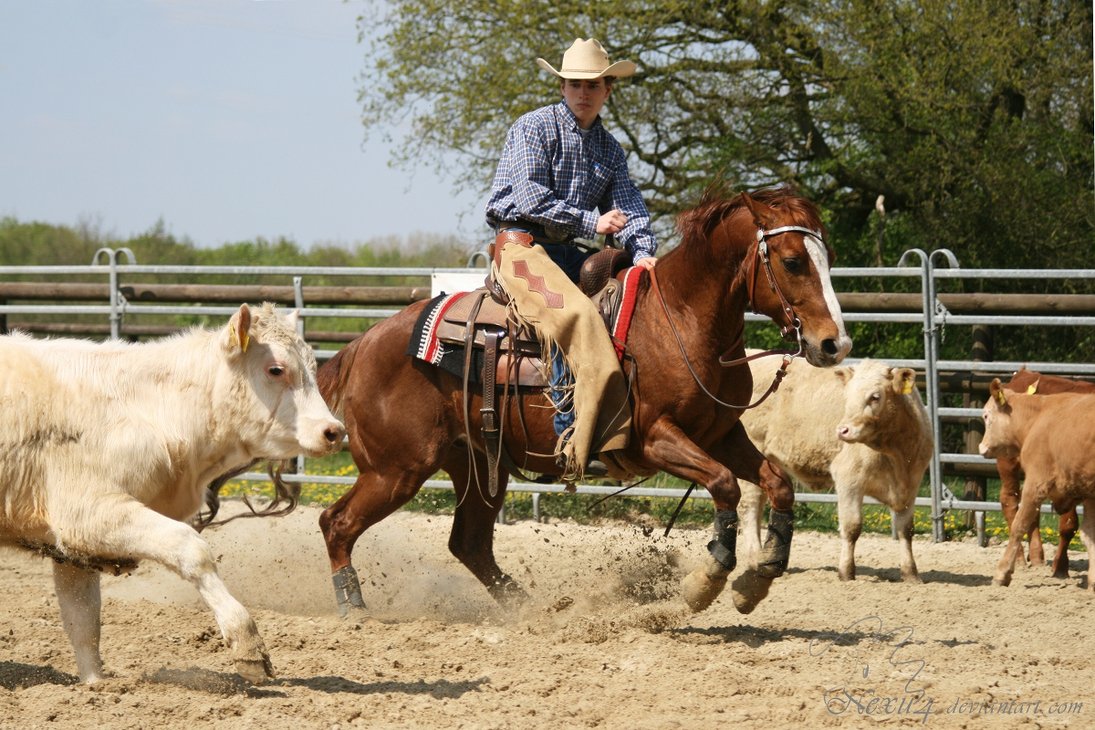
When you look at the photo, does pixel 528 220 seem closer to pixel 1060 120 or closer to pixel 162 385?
pixel 162 385

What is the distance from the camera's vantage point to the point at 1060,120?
12.7 meters

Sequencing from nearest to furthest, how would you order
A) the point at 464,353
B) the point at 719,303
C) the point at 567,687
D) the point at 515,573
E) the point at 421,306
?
the point at 567,687
the point at 719,303
the point at 464,353
the point at 421,306
the point at 515,573

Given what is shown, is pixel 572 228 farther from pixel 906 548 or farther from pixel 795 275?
pixel 906 548

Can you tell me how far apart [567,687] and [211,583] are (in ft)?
4.51

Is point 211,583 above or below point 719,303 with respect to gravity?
below

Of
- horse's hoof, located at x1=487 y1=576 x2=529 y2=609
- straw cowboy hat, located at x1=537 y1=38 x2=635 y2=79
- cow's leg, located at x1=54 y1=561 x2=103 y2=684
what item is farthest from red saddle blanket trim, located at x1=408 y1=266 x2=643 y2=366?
cow's leg, located at x1=54 y1=561 x2=103 y2=684

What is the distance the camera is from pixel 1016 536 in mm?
7609

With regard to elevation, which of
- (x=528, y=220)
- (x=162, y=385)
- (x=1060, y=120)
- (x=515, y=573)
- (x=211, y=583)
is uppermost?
(x=1060, y=120)

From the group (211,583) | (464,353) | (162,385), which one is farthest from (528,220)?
(211,583)

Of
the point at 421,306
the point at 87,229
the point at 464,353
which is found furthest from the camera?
the point at 87,229

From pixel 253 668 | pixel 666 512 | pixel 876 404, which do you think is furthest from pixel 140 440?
pixel 666 512

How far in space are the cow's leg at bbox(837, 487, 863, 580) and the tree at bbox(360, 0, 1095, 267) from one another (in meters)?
4.45

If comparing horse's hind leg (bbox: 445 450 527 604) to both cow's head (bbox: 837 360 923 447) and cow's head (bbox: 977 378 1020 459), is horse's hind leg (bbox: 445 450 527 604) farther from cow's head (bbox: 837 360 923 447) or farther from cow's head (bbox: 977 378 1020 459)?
cow's head (bbox: 977 378 1020 459)

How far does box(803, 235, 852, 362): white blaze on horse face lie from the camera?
5.40m
